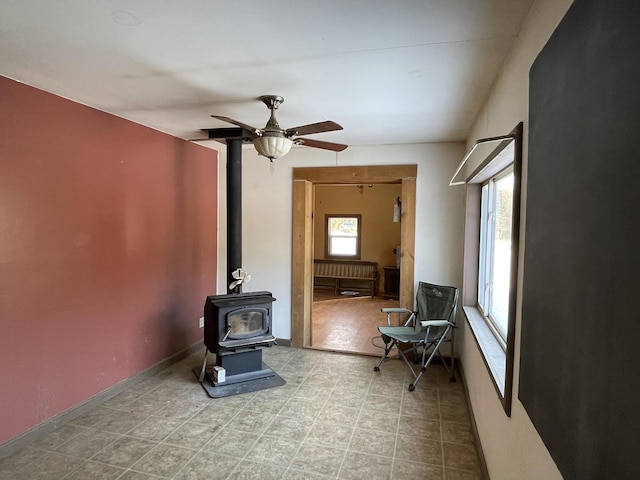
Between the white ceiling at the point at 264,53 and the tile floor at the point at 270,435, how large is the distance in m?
2.46

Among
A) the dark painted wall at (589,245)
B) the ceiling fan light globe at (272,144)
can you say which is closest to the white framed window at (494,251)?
the dark painted wall at (589,245)

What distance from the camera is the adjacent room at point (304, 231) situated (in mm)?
874

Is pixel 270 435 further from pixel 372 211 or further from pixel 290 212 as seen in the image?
pixel 372 211

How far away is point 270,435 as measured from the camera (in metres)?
2.71

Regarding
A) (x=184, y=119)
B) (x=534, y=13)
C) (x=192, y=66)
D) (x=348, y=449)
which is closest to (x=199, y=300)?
(x=184, y=119)

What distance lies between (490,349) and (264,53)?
2.25 m

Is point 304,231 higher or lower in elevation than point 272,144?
lower

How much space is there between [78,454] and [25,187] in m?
1.81

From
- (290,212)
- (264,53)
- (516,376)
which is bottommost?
(516,376)

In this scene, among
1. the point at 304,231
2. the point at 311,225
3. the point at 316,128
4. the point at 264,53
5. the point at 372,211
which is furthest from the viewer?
the point at 372,211

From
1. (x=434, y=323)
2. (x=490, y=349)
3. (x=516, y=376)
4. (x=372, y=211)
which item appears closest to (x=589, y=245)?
(x=516, y=376)

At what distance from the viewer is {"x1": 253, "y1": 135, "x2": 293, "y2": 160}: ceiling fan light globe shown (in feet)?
8.59

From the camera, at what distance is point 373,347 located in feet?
15.2

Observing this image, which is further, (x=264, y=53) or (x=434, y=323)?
(x=434, y=323)
